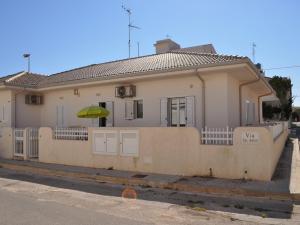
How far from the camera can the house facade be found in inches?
524

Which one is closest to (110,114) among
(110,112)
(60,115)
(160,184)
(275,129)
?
(110,112)

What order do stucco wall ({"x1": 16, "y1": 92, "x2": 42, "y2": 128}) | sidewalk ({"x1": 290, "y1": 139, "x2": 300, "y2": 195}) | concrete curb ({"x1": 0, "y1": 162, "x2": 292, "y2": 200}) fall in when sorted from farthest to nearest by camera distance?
stucco wall ({"x1": 16, "y1": 92, "x2": 42, "y2": 128})
sidewalk ({"x1": 290, "y1": 139, "x2": 300, "y2": 195})
concrete curb ({"x1": 0, "y1": 162, "x2": 292, "y2": 200})

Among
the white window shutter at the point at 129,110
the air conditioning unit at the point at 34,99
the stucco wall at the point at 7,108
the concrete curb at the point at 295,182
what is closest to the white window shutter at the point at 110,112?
the white window shutter at the point at 129,110

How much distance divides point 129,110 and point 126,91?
2.96 feet

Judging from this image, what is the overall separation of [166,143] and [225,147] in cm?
198

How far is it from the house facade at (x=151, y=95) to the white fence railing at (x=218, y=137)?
9.31 feet

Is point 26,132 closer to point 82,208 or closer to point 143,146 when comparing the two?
point 143,146

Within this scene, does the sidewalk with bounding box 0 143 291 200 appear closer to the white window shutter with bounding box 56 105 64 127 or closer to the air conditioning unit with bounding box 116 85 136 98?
the air conditioning unit with bounding box 116 85 136 98

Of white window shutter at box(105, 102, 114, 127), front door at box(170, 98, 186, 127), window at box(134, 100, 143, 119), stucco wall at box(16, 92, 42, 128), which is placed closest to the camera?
front door at box(170, 98, 186, 127)

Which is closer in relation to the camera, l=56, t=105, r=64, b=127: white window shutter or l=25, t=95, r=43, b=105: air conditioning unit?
l=56, t=105, r=64, b=127: white window shutter

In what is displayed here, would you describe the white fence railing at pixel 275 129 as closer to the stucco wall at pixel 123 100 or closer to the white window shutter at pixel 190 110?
the stucco wall at pixel 123 100

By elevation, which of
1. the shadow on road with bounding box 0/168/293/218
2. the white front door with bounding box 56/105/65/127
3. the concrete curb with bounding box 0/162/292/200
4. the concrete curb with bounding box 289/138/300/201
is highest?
the white front door with bounding box 56/105/65/127

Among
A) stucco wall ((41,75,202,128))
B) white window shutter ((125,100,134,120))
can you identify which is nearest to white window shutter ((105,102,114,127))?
stucco wall ((41,75,202,128))

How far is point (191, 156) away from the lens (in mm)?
10789
